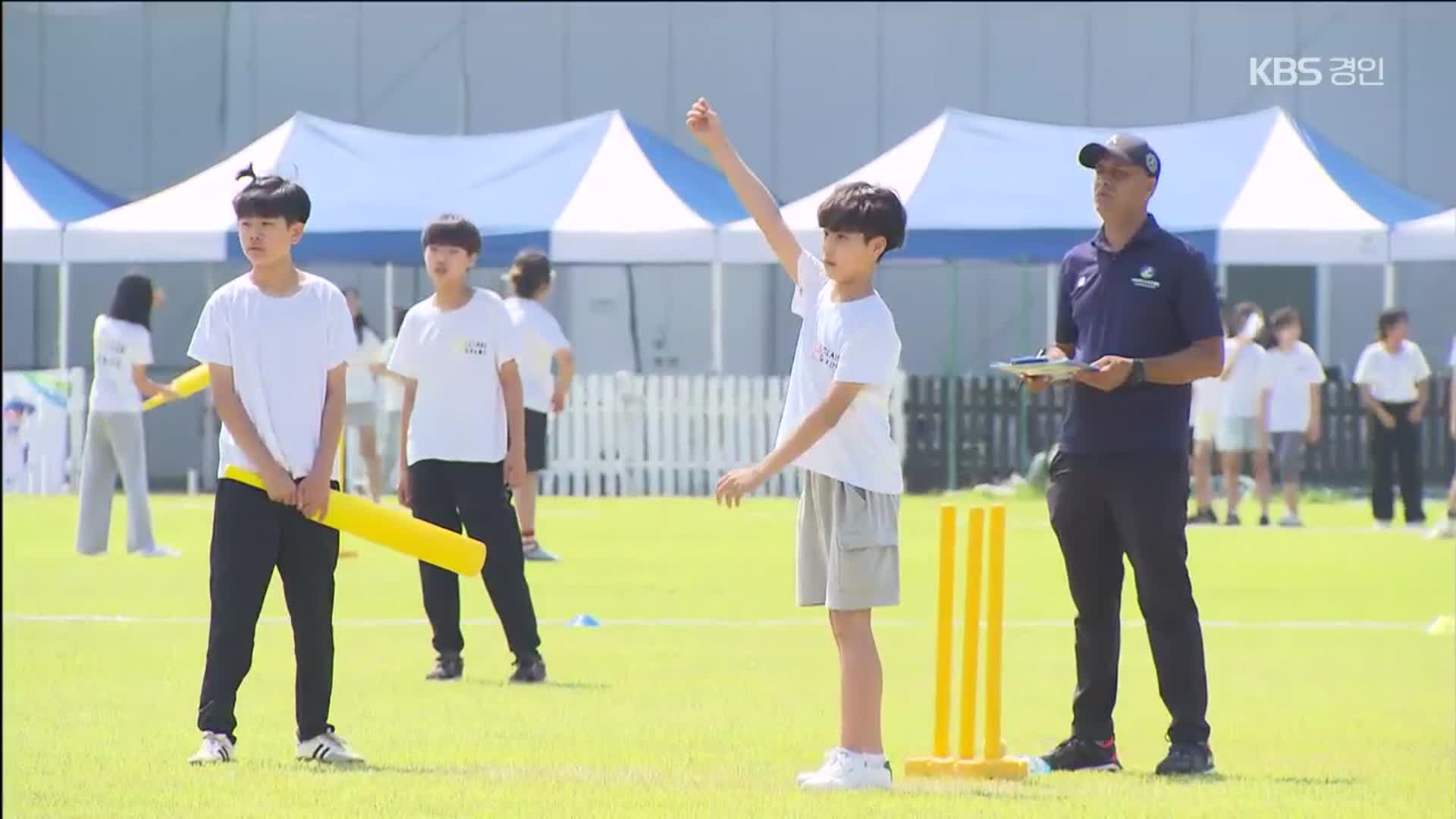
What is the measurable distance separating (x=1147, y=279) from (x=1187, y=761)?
1.49 meters

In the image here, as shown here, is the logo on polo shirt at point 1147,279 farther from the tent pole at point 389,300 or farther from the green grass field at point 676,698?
the tent pole at point 389,300

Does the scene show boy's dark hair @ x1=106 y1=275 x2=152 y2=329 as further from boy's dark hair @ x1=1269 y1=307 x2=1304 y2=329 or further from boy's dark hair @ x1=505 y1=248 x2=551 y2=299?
boy's dark hair @ x1=1269 y1=307 x2=1304 y2=329

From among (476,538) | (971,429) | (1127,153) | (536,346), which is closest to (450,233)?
(476,538)

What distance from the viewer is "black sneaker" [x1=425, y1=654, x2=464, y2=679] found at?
10.8m

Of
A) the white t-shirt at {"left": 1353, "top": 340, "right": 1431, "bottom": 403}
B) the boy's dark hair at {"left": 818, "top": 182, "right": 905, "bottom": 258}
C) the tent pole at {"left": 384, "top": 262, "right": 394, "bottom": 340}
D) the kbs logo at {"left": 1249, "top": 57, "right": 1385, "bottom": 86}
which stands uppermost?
the kbs logo at {"left": 1249, "top": 57, "right": 1385, "bottom": 86}

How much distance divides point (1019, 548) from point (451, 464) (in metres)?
9.52

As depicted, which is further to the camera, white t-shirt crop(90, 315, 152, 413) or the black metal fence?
the black metal fence

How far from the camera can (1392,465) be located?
2325 cm

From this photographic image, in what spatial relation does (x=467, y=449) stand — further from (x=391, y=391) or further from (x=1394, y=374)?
(x=1394, y=374)

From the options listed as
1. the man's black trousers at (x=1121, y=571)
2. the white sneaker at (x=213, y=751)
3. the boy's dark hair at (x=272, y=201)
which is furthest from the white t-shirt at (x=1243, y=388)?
the white sneaker at (x=213, y=751)

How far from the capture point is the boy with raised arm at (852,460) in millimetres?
7414

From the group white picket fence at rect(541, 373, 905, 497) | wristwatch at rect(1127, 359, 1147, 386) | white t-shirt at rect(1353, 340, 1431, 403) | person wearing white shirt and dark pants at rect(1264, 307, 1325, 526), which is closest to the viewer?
wristwatch at rect(1127, 359, 1147, 386)

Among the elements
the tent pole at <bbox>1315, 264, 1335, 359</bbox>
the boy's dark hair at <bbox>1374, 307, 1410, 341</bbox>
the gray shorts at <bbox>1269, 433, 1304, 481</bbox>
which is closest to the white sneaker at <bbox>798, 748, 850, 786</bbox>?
the gray shorts at <bbox>1269, 433, 1304, 481</bbox>

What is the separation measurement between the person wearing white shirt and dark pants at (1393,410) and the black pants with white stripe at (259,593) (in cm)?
1647
